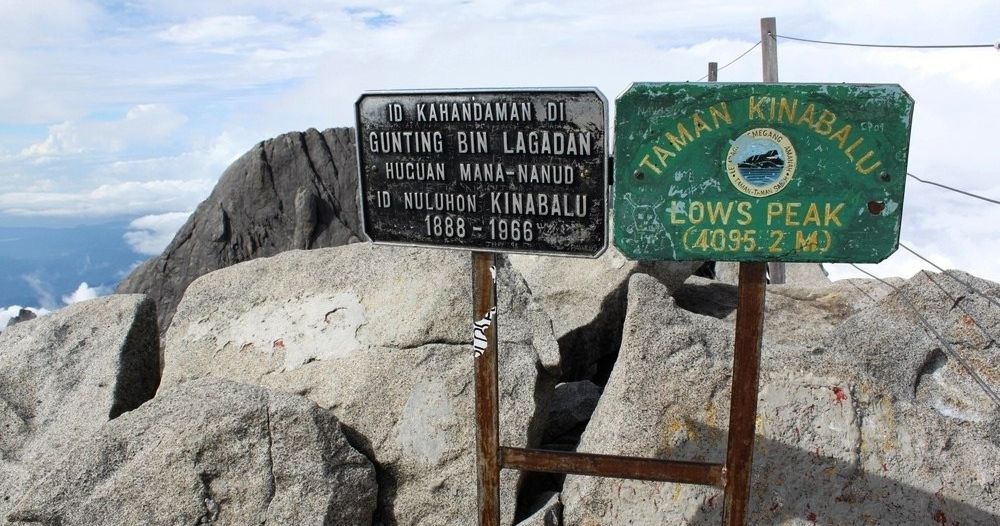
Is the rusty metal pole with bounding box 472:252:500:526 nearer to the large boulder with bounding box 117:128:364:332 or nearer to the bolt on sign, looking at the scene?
the bolt on sign

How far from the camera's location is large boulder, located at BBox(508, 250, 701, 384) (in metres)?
7.20

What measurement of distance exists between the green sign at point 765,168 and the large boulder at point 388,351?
1959 mm

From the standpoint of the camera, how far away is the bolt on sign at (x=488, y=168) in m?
4.02

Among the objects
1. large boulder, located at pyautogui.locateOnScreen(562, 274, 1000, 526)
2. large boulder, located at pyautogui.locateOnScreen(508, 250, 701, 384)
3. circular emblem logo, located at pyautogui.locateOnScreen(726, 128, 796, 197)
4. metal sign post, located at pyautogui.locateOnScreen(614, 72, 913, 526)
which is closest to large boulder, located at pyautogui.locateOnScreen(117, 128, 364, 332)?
large boulder, located at pyautogui.locateOnScreen(508, 250, 701, 384)

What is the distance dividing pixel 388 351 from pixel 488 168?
1.95 metres

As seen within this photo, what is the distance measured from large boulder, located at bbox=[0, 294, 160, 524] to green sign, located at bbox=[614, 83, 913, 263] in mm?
4399

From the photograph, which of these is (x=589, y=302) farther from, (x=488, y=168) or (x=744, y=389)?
(x=488, y=168)

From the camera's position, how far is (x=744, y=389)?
4.14 m

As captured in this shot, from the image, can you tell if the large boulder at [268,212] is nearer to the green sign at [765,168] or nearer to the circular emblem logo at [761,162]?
the green sign at [765,168]

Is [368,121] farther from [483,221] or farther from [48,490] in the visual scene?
[48,490]

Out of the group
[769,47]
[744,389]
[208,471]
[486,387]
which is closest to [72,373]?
[208,471]

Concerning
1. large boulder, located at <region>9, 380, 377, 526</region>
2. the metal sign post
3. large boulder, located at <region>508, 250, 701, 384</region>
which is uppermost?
the metal sign post

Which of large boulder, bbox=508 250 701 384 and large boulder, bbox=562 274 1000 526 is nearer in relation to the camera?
large boulder, bbox=562 274 1000 526

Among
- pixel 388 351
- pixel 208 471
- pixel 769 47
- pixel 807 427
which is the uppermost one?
pixel 769 47
